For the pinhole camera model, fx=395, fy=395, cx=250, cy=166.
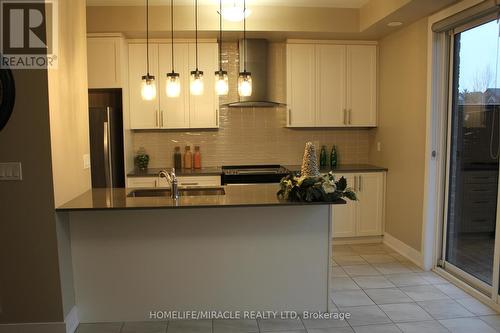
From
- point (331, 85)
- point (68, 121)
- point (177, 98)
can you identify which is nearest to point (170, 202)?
point (68, 121)

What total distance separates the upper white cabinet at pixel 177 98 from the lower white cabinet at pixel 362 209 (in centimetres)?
178

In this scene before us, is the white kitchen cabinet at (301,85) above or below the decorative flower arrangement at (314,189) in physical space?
above

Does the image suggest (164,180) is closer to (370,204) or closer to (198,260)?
(198,260)

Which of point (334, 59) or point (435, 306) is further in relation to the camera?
point (334, 59)

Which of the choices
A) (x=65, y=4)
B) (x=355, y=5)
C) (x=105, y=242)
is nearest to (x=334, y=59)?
(x=355, y=5)

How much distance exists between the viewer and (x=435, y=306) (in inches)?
121

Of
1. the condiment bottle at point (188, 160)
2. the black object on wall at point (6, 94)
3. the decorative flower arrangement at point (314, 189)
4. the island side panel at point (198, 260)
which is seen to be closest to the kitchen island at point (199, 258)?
the island side panel at point (198, 260)

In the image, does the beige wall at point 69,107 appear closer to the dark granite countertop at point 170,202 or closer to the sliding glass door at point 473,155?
the dark granite countertop at point 170,202

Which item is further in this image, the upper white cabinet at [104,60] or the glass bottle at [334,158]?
the glass bottle at [334,158]

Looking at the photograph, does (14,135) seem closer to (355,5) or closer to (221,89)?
(221,89)

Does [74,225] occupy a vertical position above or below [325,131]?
below

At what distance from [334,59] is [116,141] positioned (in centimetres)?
272

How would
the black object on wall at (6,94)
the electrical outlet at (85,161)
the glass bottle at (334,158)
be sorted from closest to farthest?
the black object on wall at (6,94)
the electrical outlet at (85,161)
the glass bottle at (334,158)

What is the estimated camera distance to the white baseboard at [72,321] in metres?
2.65
